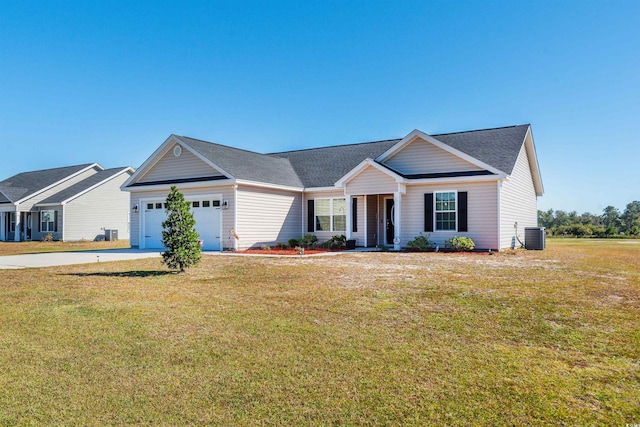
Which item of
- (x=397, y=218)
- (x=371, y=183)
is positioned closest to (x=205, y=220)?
(x=371, y=183)

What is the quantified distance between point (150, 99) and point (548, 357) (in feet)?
81.6

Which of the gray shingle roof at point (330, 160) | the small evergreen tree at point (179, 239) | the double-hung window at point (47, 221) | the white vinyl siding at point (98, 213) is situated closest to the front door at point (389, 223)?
the gray shingle roof at point (330, 160)

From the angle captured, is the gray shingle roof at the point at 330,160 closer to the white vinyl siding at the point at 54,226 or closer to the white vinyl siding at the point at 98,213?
the white vinyl siding at the point at 98,213

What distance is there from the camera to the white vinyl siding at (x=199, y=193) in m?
18.5

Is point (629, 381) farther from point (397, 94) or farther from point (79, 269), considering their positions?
point (397, 94)

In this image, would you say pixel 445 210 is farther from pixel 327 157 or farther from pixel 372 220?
pixel 327 157

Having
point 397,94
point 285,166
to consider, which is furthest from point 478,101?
point 285,166

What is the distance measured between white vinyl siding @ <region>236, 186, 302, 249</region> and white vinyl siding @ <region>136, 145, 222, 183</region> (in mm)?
1984

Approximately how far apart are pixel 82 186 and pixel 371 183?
2616 cm

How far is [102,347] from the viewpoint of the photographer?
16.0 ft

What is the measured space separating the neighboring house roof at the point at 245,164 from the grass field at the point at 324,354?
11027 mm

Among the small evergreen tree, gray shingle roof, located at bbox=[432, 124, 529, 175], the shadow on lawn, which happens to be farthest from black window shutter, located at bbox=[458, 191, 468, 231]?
the shadow on lawn

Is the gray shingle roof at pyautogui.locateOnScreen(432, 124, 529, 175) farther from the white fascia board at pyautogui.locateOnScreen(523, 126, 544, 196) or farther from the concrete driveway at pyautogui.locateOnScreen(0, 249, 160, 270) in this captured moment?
the concrete driveway at pyautogui.locateOnScreen(0, 249, 160, 270)

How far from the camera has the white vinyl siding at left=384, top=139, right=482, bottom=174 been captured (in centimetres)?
1794
